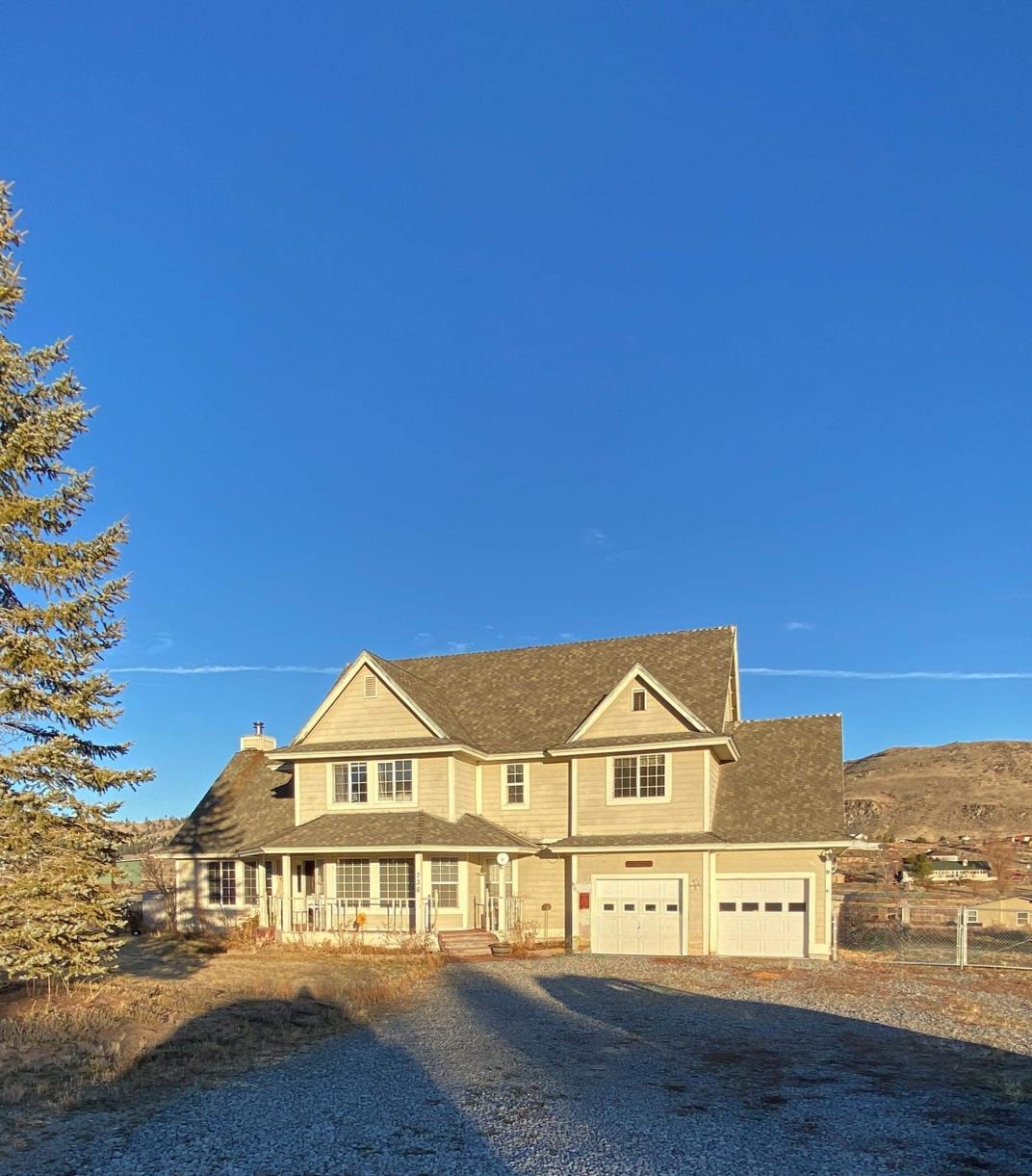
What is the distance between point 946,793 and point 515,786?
62582 millimetres

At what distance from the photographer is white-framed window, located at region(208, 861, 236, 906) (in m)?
29.1

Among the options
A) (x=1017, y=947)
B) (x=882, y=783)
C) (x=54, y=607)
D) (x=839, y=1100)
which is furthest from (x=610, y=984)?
(x=882, y=783)

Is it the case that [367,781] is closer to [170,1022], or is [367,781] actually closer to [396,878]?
[396,878]

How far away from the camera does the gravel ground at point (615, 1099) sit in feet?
26.3

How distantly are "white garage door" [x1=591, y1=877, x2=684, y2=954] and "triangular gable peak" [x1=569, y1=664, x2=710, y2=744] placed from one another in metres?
3.84

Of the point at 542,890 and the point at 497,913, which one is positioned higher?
the point at 542,890

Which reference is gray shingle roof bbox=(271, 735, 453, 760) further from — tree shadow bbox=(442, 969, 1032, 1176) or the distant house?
the distant house

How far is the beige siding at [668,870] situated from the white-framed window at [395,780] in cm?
521

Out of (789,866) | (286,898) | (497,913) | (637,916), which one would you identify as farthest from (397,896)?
(789,866)

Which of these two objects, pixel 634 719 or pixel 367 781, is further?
pixel 367 781

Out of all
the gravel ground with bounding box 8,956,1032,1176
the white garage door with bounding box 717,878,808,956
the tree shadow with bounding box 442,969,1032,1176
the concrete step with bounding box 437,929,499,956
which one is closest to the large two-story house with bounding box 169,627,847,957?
the white garage door with bounding box 717,878,808,956

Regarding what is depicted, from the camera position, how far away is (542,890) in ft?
85.4

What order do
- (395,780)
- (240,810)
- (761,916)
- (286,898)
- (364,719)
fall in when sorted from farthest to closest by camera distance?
(240,810)
(364,719)
(395,780)
(286,898)
(761,916)

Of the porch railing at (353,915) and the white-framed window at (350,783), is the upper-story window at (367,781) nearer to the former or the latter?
the white-framed window at (350,783)
